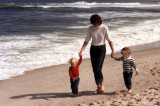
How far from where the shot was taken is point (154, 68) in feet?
23.9

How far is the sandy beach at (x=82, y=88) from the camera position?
5168 millimetres

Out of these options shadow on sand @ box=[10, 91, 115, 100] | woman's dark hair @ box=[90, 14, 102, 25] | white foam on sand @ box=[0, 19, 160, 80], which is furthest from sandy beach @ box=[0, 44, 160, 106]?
woman's dark hair @ box=[90, 14, 102, 25]

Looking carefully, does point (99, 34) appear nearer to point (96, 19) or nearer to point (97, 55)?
point (96, 19)

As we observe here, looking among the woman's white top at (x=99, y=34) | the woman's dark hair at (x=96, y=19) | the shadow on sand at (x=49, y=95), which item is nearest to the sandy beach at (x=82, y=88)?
the shadow on sand at (x=49, y=95)

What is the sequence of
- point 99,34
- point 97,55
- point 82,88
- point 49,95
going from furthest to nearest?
1. point 82,88
2. point 49,95
3. point 97,55
4. point 99,34

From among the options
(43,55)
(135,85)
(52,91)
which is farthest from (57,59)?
(135,85)

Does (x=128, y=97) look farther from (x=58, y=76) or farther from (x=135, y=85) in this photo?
(x=58, y=76)

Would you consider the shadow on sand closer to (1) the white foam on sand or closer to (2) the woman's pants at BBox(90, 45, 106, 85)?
(2) the woman's pants at BBox(90, 45, 106, 85)

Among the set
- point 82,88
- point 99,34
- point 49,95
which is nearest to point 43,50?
point 82,88

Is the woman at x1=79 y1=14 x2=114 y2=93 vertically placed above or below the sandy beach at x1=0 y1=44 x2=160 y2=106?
above

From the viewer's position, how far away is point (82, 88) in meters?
6.32

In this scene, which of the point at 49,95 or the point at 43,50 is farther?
the point at 43,50

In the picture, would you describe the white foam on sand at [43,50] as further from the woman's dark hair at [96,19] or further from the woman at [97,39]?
the woman's dark hair at [96,19]

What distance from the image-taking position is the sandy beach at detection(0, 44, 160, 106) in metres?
5.17
